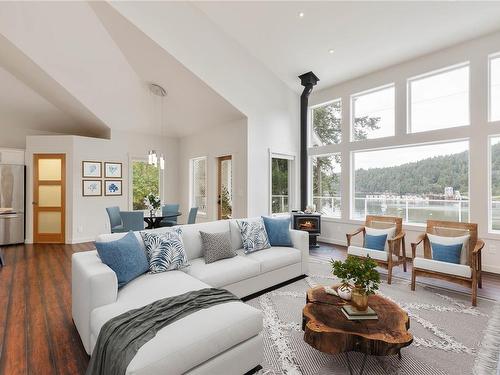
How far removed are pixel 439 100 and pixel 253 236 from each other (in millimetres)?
4356

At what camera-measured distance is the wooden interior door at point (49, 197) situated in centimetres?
620

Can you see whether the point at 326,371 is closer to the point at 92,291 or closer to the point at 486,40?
the point at 92,291

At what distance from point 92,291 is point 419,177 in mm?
5600

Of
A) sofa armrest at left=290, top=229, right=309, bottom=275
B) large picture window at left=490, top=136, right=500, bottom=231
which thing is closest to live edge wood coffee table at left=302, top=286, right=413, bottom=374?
sofa armrest at left=290, top=229, right=309, bottom=275

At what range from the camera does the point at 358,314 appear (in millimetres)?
1986

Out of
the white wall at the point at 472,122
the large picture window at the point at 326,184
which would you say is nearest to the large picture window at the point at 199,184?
the large picture window at the point at 326,184

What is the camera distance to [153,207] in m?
5.26

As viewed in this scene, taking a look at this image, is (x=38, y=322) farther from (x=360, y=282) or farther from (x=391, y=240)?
(x=391, y=240)

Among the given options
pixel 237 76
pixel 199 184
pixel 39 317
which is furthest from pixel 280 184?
pixel 39 317

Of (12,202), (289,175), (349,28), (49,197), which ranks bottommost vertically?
(12,202)

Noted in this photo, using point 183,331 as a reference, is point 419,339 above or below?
below

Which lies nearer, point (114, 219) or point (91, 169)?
point (114, 219)

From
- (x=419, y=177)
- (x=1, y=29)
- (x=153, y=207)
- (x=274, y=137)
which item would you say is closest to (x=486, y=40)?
(x=419, y=177)

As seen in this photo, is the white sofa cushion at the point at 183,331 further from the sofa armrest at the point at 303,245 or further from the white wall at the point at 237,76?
the white wall at the point at 237,76
